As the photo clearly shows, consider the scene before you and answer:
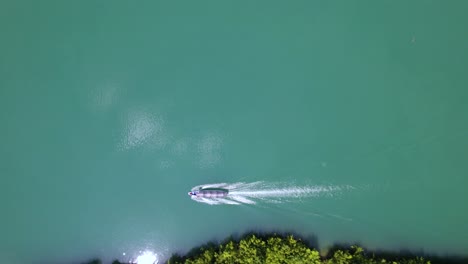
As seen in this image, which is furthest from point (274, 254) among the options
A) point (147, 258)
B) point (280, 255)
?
point (147, 258)

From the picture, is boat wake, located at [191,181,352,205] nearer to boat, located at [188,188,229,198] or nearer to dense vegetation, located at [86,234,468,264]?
boat, located at [188,188,229,198]

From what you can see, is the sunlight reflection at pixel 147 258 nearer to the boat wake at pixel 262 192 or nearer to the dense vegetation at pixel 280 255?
the dense vegetation at pixel 280 255

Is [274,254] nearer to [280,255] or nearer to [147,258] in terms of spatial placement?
[280,255]

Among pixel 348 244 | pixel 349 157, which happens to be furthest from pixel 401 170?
pixel 348 244

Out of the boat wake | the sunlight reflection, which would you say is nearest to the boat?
the boat wake

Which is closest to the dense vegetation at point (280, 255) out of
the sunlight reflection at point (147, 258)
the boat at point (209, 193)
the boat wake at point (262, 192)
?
the boat wake at point (262, 192)

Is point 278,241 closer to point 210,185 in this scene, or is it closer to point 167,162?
point 210,185
